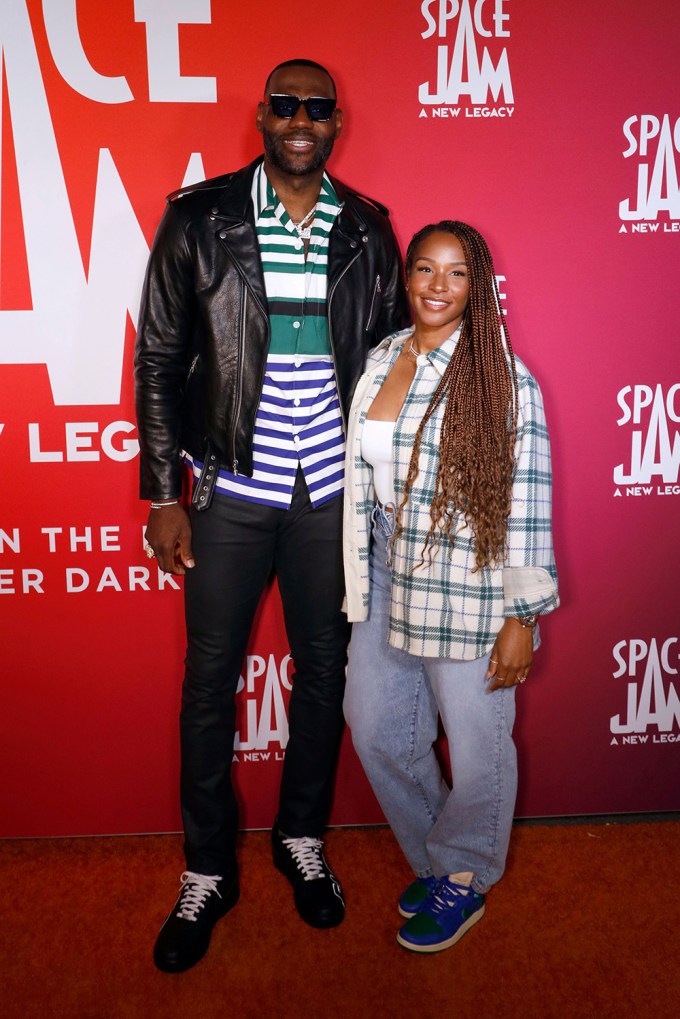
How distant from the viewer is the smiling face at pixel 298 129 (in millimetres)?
2064

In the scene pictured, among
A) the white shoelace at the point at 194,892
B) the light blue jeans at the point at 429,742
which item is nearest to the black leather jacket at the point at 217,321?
the light blue jeans at the point at 429,742

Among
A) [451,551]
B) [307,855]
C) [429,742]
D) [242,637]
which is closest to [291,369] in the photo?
[451,551]

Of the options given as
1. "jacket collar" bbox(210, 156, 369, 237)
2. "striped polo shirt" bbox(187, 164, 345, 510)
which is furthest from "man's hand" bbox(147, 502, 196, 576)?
"jacket collar" bbox(210, 156, 369, 237)

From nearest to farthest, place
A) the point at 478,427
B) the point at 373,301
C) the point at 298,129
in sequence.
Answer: the point at 478,427, the point at 298,129, the point at 373,301

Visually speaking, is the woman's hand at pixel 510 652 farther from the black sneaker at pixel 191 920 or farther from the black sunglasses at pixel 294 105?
the black sunglasses at pixel 294 105

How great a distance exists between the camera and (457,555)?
2.01 m

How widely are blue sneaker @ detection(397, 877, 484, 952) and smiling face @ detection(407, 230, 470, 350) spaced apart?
1.42 m

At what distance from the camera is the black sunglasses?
205cm

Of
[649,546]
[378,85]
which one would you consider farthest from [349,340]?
[649,546]

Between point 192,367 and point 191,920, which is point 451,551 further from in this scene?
point 191,920

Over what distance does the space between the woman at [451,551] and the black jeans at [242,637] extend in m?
0.13

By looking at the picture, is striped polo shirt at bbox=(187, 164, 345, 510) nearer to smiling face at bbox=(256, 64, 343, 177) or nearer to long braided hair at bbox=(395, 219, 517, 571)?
smiling face at bbox=(256, 64, 343, 177)

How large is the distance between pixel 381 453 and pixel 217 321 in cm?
51

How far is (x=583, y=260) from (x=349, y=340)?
0.76 metres
